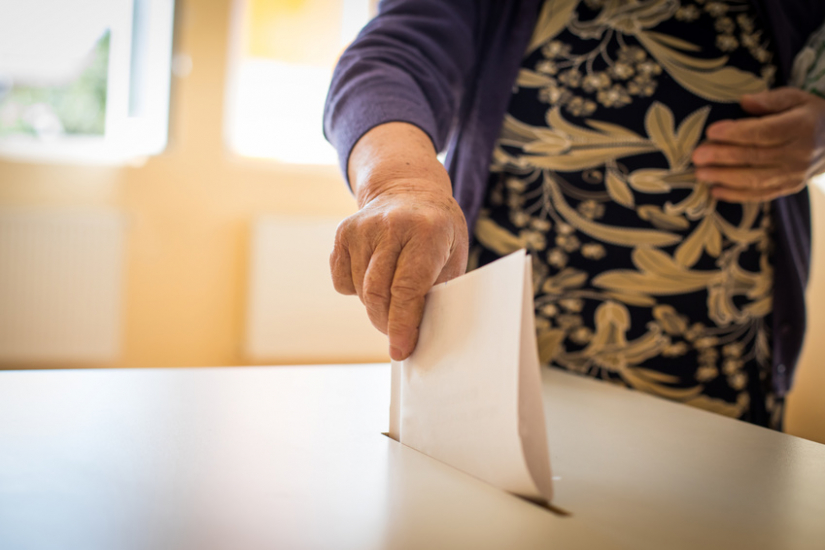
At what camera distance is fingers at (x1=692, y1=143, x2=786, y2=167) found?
68 centimetres

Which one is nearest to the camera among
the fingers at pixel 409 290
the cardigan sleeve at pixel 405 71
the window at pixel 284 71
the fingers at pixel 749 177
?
the fingers at pixel 409 290

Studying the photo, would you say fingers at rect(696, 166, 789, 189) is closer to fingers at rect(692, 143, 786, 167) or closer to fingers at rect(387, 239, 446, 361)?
fingers at rect(692, 143, 786, 167)

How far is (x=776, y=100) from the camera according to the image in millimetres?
685

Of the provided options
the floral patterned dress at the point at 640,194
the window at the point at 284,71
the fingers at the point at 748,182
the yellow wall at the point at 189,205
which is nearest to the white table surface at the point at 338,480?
the floral patterned dress at the point at 640,194

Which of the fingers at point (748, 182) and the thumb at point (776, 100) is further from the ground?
the thumb at point (776, 100)

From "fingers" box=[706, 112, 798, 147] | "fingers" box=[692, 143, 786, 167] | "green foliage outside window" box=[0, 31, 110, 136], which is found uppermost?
"green foliage outside window" box=[0, 31, 110, 136]

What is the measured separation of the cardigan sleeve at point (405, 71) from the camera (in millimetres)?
589

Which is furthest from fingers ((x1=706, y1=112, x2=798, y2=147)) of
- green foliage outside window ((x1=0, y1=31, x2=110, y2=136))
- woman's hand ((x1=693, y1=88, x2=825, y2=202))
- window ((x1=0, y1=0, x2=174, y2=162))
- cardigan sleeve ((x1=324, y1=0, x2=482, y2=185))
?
green foliage outside window ((x1=0, y1=31, x2=110, y2=136))

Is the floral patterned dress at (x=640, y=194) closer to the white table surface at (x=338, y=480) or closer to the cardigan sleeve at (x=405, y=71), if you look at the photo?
the cardigan sleeve at (x=405, y=71)

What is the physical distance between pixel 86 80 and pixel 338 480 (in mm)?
3129

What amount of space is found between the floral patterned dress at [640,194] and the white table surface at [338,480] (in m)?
0.19

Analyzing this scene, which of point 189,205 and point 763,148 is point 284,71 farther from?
point 763,148

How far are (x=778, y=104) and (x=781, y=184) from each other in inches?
3.7

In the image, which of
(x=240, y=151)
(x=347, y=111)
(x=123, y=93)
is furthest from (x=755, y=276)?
(x=123, y=93)
